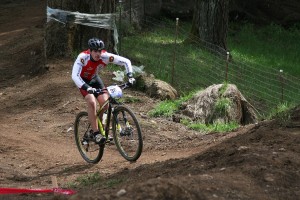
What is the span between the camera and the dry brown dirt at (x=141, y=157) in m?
5.46

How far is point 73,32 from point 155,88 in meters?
2.54

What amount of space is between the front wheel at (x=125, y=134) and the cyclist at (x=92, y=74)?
0.68 feet

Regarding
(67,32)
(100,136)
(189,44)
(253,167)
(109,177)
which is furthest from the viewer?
(189,44)

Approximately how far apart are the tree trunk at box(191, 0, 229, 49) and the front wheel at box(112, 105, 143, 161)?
8.11 meters

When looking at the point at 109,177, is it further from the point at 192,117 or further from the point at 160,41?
the point at 160,41

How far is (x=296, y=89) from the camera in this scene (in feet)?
48.5

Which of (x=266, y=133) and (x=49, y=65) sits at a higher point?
(x=266, y=133)

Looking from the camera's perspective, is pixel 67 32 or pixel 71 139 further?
pixel 67 32

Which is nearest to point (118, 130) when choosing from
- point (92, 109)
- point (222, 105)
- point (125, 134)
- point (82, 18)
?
point (125, 134)

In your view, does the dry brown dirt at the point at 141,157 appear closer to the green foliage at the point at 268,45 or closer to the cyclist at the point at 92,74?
the cyclist at the point at 92,74

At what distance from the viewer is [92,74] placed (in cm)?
910

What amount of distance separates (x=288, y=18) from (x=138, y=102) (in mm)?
12870

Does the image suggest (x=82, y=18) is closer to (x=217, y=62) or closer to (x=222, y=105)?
(x=217, y=62)

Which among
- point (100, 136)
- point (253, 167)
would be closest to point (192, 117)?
point (100, 136)
